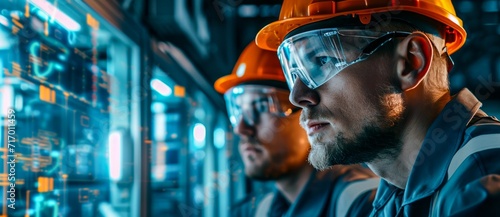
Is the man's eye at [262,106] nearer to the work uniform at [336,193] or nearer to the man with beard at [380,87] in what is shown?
the work uniform at [336,193]

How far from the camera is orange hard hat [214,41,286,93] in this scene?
2.94 metres

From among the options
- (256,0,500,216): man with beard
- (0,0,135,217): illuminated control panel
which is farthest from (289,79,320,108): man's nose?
(0,0,135,217): illuminated control panel

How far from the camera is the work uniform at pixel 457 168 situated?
112cm


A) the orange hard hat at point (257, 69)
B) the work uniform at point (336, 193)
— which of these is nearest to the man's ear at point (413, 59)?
the work uniform at point (336, 193)

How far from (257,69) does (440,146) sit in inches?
66.0

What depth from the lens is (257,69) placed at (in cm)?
297

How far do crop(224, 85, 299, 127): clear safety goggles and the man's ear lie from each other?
4.33ft

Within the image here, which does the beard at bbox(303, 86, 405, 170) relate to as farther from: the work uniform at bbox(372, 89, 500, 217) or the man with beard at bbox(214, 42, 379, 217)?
the man with beard at bbox(214, 42, 379, 217)

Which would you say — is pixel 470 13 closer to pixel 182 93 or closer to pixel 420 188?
pixel 182 93

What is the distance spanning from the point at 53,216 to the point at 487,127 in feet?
5.00

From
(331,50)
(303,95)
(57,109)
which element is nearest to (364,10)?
(331,50)

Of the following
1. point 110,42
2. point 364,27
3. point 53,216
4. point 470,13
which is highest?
point 470,13

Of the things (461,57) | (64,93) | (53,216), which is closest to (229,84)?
(64,93)

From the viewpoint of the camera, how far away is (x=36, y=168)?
1934 millimetres
